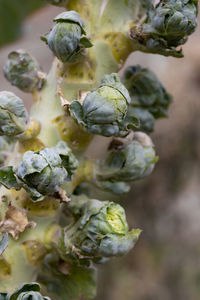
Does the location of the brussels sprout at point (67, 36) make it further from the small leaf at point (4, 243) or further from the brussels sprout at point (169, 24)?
the small leaf at point (4, 243)

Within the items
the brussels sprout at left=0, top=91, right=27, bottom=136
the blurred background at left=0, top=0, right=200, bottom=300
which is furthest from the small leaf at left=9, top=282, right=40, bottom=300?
the blurred background at left=0, top=0, right=200, bottom=300

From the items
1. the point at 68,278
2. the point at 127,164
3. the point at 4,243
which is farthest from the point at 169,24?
the point at 68,278

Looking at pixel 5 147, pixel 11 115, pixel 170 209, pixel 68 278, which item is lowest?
pixel 170 209

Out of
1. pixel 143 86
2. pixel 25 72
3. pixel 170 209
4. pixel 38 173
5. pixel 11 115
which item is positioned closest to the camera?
pixel 38 173

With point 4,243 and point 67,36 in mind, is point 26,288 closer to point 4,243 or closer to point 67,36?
point 4,243

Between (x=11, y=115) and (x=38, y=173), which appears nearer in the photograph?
(x=38, y=173)

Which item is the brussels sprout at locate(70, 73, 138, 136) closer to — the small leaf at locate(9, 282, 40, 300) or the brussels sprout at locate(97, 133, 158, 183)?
the brussels sprout at locate(97, 133, 158, 183)

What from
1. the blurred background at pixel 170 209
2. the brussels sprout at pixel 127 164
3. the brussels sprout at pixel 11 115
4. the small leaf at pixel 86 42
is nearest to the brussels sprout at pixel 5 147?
the brussels sprout at pixel 11 115
